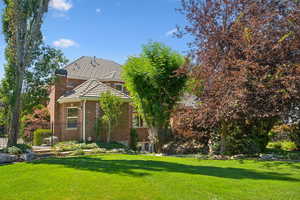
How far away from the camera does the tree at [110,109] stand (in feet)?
55.1

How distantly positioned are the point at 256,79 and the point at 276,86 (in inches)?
30.8

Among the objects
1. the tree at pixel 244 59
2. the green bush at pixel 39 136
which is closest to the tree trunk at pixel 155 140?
the tree at pixel 244 59

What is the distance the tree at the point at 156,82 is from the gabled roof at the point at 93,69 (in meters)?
9.36

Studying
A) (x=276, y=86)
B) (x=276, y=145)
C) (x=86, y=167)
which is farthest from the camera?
(x=276, y=145)

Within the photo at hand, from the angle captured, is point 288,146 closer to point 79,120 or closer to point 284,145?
point 284,145

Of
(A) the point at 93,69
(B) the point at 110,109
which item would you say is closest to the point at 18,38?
(B) the point at 110,109

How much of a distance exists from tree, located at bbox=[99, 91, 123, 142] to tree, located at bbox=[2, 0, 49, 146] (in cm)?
529

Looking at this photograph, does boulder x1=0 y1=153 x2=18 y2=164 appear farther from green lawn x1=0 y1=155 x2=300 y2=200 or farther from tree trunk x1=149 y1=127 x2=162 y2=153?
tree trunk x1=149 y1=127 x2=162 y2=153

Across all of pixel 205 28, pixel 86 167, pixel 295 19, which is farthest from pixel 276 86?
pixel 86 167

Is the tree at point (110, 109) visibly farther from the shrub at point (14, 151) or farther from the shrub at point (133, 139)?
→ the shrub at point (14, 151)

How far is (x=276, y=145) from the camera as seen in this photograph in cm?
1513

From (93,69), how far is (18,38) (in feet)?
40.7

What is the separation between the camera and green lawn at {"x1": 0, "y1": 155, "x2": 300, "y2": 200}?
5.18m

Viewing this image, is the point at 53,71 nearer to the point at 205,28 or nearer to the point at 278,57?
the point at 205,28
